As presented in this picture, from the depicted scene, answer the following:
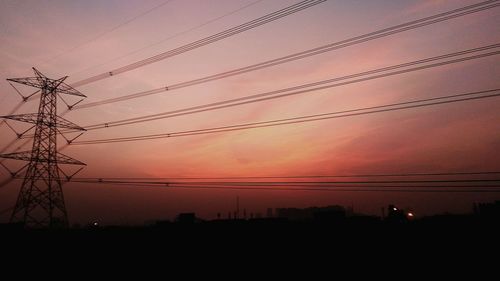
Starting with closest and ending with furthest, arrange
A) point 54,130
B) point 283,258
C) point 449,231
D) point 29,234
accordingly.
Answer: point 449,231 → point 283,258 → point 29,234 → point 54,130

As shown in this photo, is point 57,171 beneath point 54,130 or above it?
beneath

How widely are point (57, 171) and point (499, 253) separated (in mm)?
29219

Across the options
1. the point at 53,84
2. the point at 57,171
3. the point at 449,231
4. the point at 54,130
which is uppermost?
the point at 53,84

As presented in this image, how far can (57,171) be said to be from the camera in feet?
95.6

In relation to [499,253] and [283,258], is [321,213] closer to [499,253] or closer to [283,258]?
[283,258]

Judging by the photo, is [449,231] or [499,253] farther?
[449,231]

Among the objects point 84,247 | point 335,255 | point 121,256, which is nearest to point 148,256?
point 121,256

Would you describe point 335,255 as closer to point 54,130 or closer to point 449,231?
point 449,231

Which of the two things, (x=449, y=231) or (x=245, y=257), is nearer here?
(x=449, y=231)

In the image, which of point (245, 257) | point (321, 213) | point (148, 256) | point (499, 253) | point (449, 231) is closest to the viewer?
point (499, 253)

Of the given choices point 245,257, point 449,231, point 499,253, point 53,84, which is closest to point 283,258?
point 245,257

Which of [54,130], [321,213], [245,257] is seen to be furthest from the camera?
[321,213]

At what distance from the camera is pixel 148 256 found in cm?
2062

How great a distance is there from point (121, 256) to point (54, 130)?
532 inches
